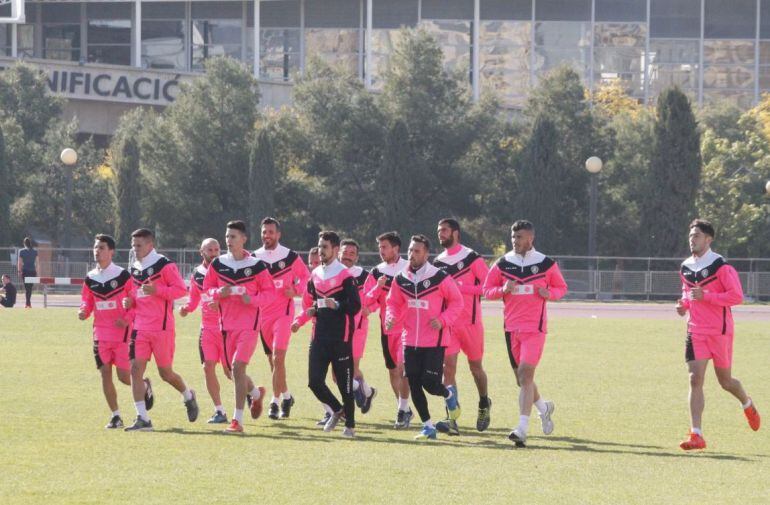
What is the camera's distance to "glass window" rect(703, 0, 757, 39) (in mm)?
72375

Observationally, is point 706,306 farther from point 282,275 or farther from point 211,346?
point 211,346

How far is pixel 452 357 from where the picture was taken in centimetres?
1574

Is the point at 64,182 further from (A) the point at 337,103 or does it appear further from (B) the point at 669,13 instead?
(B) the point at 669,13

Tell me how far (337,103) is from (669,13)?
2398cm

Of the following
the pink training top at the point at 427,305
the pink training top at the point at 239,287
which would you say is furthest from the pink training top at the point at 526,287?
the pink training top at the point at 239,287

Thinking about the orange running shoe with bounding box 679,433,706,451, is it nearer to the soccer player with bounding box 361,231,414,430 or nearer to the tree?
the soccer player with bounding box 361,231,414,430

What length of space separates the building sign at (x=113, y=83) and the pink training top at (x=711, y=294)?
5159cm

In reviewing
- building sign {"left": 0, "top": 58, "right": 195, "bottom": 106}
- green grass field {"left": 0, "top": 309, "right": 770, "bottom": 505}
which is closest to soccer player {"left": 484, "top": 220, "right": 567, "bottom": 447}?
green grass field {"left": 0, "top": 309, "right": 770, "bottom": 505}

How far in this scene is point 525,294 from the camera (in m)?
14.2

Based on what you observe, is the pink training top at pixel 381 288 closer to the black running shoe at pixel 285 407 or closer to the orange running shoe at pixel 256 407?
the black running shoe at pixel 285 407

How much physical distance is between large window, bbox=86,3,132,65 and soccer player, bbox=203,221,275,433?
59.7m

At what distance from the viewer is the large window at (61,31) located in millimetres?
73331

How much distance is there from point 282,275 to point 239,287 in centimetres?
197

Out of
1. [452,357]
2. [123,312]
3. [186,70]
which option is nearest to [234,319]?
[123,312]
